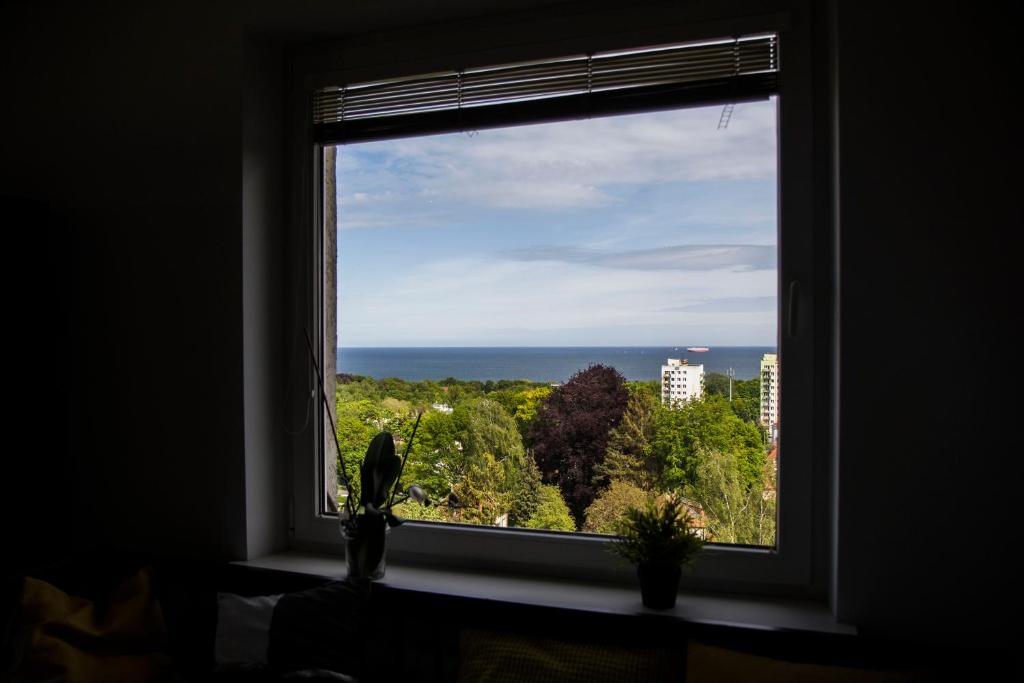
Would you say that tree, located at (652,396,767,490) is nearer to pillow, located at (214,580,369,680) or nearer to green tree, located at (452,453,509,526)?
green tree, located at (452,453,509,526)

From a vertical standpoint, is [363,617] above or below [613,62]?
below

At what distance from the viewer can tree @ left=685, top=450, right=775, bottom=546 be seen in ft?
6.28

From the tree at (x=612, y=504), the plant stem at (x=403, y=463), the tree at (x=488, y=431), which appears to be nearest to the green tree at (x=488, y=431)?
the tree at (x=488, y=431)

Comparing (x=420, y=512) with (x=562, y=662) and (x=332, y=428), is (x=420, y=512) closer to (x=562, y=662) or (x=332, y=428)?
(x=332, y=428)

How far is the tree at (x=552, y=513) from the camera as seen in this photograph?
2.08 m

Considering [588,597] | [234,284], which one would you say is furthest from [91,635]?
[588,597]

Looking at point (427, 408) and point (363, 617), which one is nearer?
point (363, 617)

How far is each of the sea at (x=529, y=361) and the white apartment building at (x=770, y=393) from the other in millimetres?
17

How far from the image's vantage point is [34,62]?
8.14 ft

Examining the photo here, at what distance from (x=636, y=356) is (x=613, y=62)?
31.5 inches

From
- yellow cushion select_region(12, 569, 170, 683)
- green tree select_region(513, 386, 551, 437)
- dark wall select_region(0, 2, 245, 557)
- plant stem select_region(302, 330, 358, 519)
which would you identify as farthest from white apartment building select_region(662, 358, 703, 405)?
yellow cushion select_region(12, 569, 170, 683)

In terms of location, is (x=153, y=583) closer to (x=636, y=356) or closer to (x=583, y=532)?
(x=583, y=532)

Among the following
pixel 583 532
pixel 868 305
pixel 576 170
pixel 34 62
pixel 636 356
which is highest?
pixel 34 62

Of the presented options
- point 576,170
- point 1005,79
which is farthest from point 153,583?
point 1005,79
